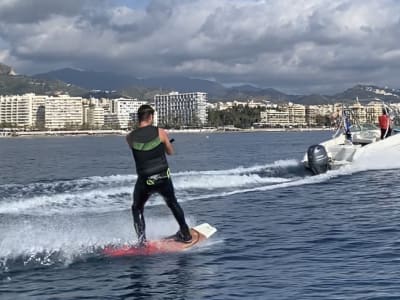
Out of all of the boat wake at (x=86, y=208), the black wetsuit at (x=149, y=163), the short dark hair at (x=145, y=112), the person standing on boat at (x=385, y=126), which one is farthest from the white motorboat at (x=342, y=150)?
the short dark hair at (x=145, y=112)

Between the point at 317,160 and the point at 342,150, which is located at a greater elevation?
the point at 342,150

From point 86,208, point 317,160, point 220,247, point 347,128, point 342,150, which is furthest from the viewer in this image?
point 347,128

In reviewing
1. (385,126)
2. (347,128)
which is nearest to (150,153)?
(385,126)

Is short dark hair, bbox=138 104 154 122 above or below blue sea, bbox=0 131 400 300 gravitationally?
above

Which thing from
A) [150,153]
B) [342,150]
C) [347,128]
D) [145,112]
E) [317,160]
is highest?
[145,112]

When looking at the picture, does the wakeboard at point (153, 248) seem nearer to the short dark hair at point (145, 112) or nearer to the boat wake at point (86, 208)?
the boat wake at point (86, 208)

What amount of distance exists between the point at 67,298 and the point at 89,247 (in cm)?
251

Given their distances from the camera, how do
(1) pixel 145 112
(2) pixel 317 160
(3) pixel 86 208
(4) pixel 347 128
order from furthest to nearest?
(4) pixel 347 128
(2) pixel 317 160
(3) pixel 86 208
(1) pixel 145 112

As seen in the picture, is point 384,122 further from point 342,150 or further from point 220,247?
point 220,247

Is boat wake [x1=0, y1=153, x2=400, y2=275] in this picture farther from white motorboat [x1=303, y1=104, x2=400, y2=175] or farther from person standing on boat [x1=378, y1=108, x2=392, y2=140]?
person standing on boat [x1=378, y1=108, x2=392, y2=140]

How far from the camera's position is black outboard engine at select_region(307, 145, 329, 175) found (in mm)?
24984

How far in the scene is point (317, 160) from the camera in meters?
25.0

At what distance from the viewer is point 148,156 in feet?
32.8

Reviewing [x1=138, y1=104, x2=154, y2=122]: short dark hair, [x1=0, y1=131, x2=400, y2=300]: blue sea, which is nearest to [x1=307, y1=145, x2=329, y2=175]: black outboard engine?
[x1=0, y1=131, x2=400, y2=300]: blue sea
